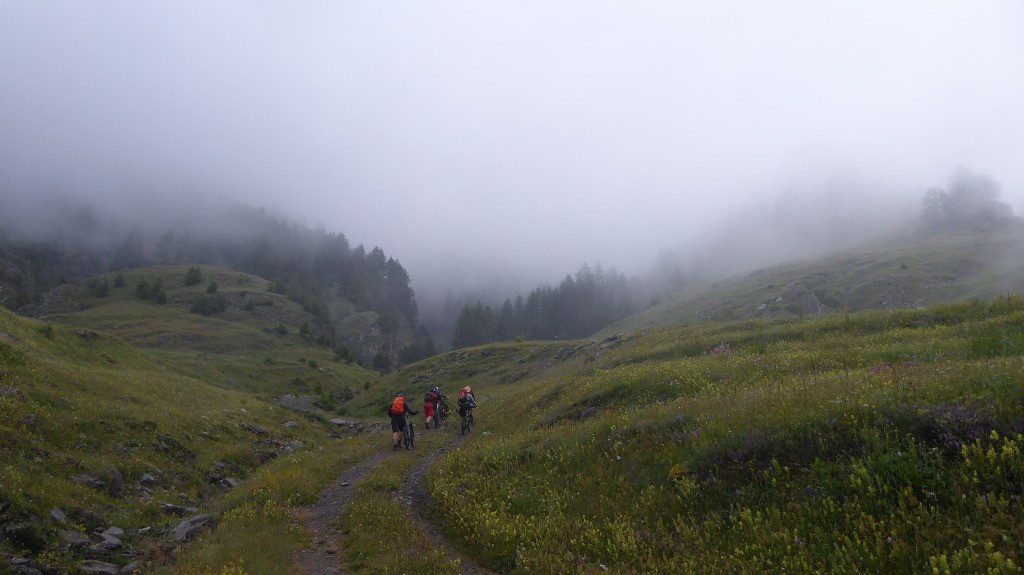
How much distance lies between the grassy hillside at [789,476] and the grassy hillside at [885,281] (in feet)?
201

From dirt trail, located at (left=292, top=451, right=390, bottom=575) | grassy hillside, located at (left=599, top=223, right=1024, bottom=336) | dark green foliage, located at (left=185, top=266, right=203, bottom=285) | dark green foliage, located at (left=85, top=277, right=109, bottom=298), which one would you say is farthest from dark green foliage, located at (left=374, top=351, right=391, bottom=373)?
dirt trail, located at (left=292, top=451, right=390, bottom=575)

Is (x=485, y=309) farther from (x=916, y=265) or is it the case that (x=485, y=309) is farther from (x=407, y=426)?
(x=407, y=426)

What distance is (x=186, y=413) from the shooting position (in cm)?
2955

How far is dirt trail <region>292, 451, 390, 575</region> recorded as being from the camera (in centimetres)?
1098

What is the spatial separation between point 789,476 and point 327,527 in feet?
38.9

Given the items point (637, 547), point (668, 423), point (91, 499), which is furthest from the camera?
point (91, 499)

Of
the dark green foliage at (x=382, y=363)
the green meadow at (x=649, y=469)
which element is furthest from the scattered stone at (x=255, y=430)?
the dark green foliage at (x=382, y=363)

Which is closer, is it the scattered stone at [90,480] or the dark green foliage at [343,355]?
the scattered stone at [90,480]

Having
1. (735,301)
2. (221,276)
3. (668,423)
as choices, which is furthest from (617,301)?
(668,423)

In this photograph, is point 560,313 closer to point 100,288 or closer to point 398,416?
point 100,288

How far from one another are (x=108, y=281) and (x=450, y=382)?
13912 cm

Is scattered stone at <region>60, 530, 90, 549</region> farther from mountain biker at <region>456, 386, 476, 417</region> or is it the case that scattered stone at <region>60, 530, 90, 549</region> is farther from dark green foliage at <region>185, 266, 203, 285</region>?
dark green foliage at <region>185, 266, 203, 285</region>

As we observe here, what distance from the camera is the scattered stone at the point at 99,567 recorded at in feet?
39.4

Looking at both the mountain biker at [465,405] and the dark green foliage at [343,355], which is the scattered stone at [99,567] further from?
the dark green foliage at [343,355]
